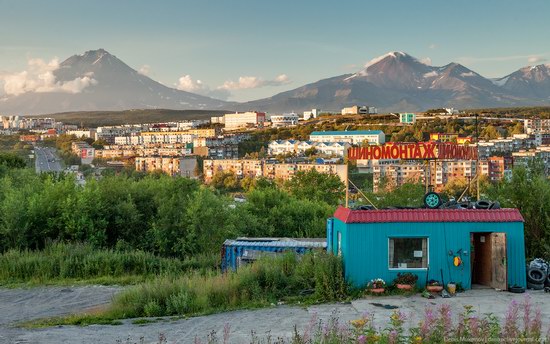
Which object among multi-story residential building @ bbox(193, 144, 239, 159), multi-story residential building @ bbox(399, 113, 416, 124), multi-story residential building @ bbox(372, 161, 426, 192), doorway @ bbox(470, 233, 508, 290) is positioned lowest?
doorway @ bbox(470, 233, 508, 290)

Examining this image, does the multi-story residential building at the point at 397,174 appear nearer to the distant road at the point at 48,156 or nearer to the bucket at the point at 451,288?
the bucket at the point at 451,288

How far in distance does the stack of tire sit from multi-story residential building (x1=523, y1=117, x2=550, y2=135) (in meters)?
128

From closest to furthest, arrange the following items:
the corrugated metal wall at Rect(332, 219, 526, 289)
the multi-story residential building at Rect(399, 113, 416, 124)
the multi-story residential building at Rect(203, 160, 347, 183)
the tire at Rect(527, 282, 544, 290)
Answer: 1. the corrugated metal wall at Rect(332, 219, 526, 289)
2. the tire at Rect(527, 282, 544, 290)
3. the multi-story residential building at Rect(203, 160, 347, 183)
4. the multi-story residential building at Rect(399, 113, 416, 124)

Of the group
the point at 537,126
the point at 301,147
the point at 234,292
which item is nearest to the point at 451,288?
the point at 234,292

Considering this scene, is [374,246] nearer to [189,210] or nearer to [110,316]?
[110,316]

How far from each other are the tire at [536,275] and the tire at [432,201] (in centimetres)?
265

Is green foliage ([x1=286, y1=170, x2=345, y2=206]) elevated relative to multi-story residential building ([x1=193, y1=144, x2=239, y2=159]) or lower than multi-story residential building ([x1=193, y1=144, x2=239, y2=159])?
lower

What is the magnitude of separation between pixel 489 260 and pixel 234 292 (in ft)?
20.3

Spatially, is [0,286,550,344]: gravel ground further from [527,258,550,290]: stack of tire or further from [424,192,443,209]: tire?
[424,192,443,209]: tire

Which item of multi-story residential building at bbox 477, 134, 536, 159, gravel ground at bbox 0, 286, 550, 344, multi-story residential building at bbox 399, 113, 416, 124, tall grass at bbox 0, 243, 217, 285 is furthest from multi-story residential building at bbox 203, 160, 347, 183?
gravel ground at bbox 0, 286, 550, 344

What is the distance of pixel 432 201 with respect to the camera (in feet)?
48.5

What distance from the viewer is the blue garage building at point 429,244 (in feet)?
45.0

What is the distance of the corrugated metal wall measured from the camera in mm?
13711

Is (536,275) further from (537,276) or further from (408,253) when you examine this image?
(408,253)
